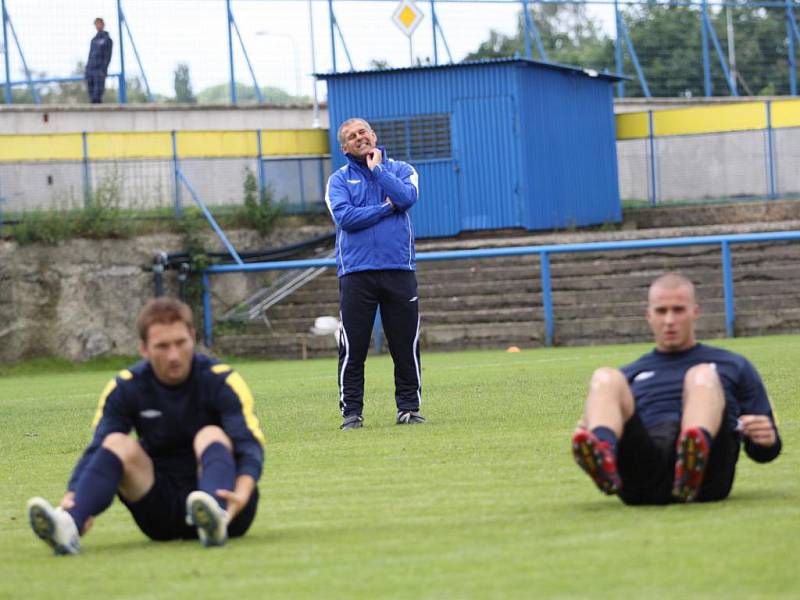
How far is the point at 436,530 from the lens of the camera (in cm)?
623

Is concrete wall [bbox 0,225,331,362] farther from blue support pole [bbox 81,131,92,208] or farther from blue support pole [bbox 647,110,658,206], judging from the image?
blue support pole [bbox 647,110,658,206]

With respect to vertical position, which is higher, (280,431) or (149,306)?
(149,306)

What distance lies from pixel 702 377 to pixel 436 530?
120 cm

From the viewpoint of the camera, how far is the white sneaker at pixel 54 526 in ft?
18.9

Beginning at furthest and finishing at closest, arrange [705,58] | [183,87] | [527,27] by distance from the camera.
Result: [705,58] < [527,27] < [183,87]

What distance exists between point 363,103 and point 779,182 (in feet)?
26.2

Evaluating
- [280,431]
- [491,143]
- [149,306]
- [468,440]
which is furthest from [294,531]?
[491,143]

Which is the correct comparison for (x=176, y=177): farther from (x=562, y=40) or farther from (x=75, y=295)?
(x=562, y=40)

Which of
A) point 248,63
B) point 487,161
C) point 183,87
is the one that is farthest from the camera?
point 248,63

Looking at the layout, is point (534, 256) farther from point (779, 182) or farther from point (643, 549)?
point (643, 549)

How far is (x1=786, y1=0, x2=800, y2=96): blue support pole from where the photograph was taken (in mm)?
36312

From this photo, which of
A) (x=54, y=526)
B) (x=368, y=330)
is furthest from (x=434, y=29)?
(x=54, y=526)

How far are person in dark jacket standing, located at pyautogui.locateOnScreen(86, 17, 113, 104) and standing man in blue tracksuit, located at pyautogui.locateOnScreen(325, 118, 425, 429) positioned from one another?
19722 millimetres

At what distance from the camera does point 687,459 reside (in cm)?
610
